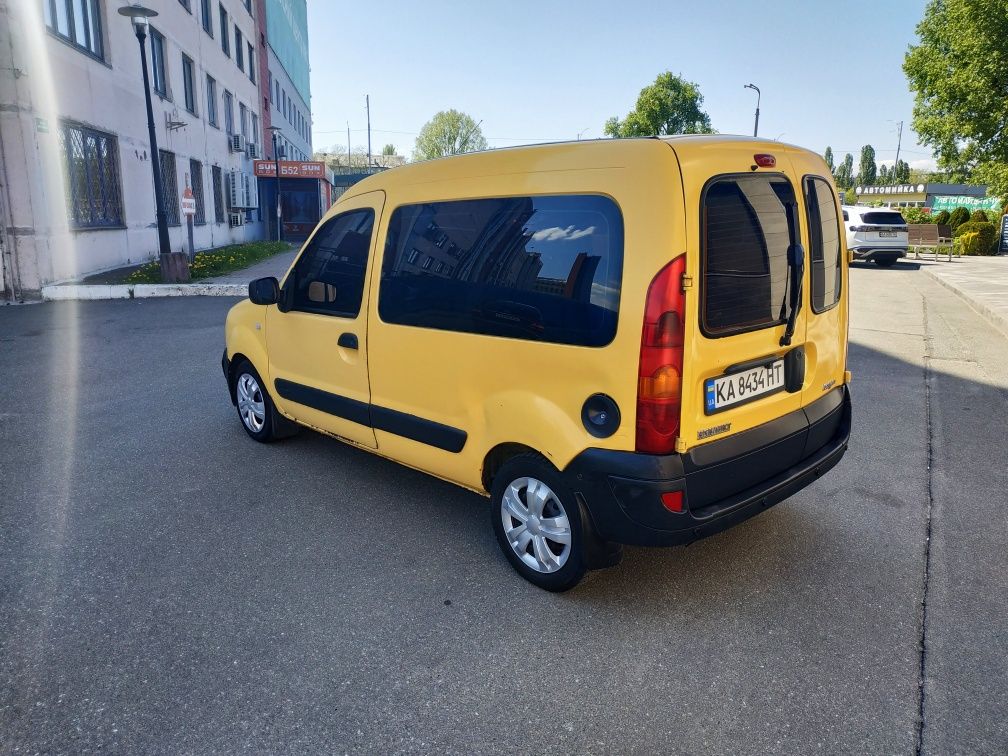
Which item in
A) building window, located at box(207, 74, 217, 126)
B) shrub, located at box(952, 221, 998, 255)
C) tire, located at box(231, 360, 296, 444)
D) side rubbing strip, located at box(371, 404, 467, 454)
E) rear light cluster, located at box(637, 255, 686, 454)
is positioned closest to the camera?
rear light cluster, located at box(637, 255, 686, 454)

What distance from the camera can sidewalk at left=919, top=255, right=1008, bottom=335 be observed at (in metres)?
11.7

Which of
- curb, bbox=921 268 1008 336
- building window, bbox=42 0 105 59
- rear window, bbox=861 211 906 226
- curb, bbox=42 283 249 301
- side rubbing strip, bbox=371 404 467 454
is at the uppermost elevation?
building window, bbox=42 0 105 59

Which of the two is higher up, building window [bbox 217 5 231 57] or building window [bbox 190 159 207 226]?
building window [bbox 217 5 231 57]

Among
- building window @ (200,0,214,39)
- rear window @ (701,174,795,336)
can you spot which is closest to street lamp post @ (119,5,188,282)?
building window @ (200,0,214,39)

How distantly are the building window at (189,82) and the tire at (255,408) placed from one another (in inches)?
768

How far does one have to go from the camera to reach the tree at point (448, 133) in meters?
86.4

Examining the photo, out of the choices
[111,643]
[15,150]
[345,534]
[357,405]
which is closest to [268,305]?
[357,405]

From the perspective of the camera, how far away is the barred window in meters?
13.6

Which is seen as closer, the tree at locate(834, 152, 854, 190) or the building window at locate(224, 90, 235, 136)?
the building window at locate(224, 90, 235, 136)

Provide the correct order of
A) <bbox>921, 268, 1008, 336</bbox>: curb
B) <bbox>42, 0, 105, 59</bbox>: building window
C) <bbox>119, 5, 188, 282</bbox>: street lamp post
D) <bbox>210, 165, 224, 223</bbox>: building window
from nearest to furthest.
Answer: <bbox>921, 268, 1008, 336</bbox>: curb, <bbox>42, 0, 105, 59</bbox>: building window, <bbox>119, 5, 188, 282</bbox>: street lamp post, <bbox>210, 165, 224, 223</bbox>: building window

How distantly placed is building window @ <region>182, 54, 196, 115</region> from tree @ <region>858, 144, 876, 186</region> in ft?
445

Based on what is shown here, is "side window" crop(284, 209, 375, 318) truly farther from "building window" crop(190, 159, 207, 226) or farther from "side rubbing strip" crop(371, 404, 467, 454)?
"building window" crop(190, 159, 207, 226)

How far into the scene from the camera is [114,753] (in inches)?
87.9

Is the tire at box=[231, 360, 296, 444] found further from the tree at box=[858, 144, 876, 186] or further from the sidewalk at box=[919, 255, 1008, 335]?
the tree at box=[858, 144, 876, 186]
